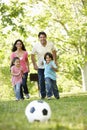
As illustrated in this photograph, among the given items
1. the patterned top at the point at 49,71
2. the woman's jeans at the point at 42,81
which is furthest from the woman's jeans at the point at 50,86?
the woman's jeans at the point at 42,81

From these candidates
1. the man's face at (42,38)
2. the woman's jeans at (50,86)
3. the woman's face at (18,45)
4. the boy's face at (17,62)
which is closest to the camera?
the woman's jeans at (50,86)

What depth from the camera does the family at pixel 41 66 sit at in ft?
38.0

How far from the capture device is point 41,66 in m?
11.9

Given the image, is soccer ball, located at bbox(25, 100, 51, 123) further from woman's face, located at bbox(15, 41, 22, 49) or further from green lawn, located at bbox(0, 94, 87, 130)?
woman's face, located at bbox(15, 41, 22, 49)

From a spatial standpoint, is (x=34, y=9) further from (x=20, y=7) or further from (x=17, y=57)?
(x=17, y=57)

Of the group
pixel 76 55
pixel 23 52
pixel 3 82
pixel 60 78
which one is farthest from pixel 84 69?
pixel 3 82

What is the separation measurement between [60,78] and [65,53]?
1352 cm

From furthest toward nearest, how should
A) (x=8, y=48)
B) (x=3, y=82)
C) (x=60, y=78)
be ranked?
(x=3, y=82) < (x=60, y=78) < (x=8, y=48)

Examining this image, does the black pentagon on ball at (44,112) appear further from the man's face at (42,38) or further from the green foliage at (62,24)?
the green foliage at (62,24)

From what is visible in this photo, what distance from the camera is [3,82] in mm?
49250

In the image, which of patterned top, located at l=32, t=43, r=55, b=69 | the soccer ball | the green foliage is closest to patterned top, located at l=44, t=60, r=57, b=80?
patterned top, located at l=32, t=43, r=55, b=69

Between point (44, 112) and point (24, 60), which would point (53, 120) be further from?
point (24, 60)

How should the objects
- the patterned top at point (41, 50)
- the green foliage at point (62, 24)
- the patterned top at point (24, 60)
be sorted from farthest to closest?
the green foliage at point (62, 24) < the patterned top at point (24, 60) < the patterned top at point (41, 50)

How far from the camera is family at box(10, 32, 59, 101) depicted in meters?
11.6
